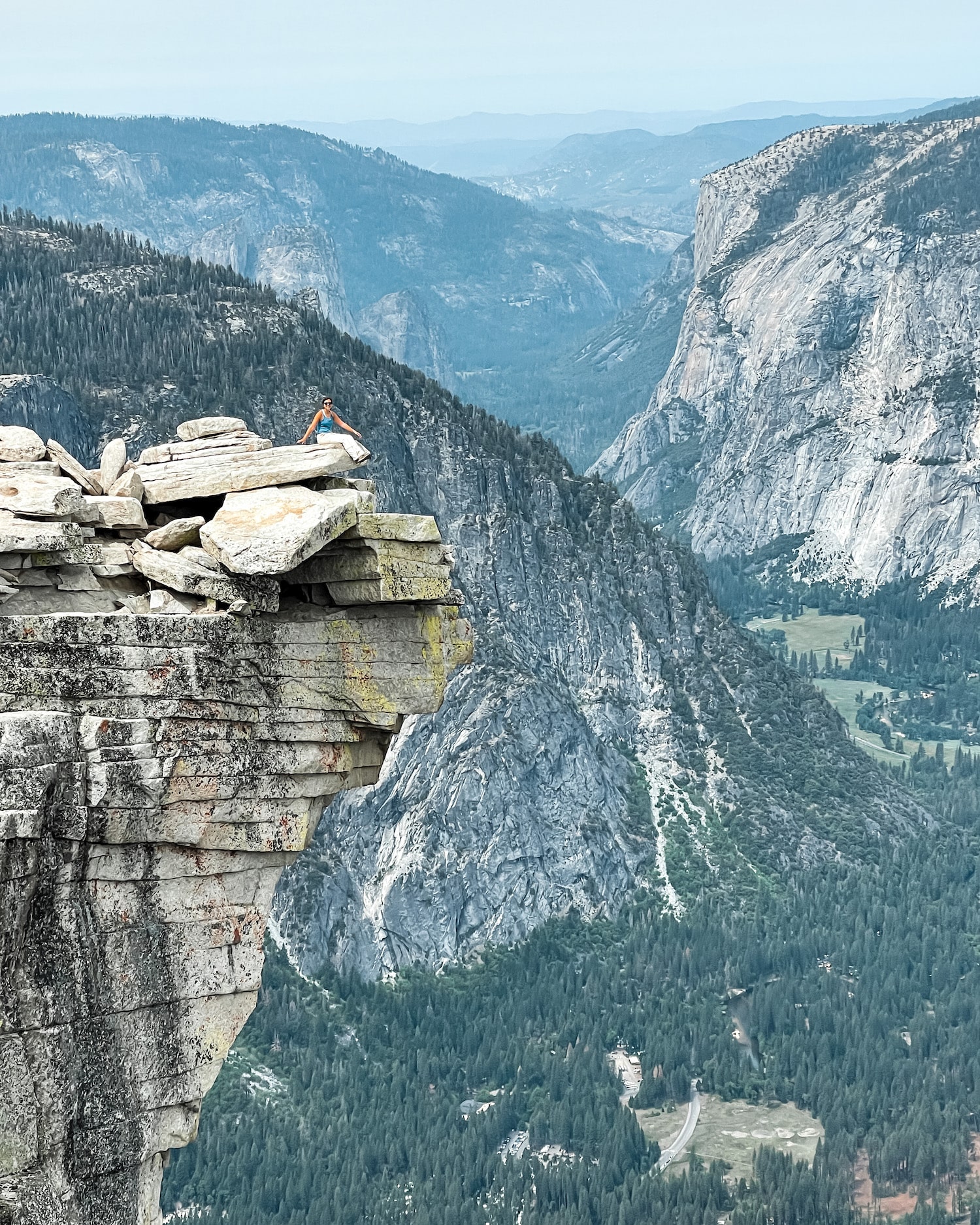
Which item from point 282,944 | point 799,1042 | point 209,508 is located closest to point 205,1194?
point 282,944

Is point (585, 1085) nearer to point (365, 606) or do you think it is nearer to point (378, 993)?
point (378, 993)

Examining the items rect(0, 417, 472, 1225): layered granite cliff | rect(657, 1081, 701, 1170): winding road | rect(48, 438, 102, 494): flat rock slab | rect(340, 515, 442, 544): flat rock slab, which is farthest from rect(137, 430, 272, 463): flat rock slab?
rect(657, 1081, 701, 1170): winding road

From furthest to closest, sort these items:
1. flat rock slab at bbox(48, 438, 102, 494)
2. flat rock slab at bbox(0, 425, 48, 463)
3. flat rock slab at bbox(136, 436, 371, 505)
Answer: flat rock slab at bbox(48, 438, 102, 494) < flat rock slab at bbox(0, 425, 48, 463) < flat rock slab at bbox(136, 436, 371, 505)

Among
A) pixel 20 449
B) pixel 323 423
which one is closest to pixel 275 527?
pixel 20 449

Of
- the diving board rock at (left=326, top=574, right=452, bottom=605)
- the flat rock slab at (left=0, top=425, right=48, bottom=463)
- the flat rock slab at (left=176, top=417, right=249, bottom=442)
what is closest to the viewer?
the diving board rock at (left=326, top=574, right=452, bottom=605)

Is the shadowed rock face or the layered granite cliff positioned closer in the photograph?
the shadowed rock face

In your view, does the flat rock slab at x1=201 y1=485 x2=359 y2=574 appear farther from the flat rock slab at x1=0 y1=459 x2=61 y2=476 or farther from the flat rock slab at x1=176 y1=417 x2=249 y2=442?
the flat rock slab at x1=176 y1=417 x2=249 y2=442

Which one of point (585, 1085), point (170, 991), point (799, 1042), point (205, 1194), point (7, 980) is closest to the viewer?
point (7, 980)

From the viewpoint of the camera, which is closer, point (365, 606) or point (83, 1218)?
point (83, 1218)
